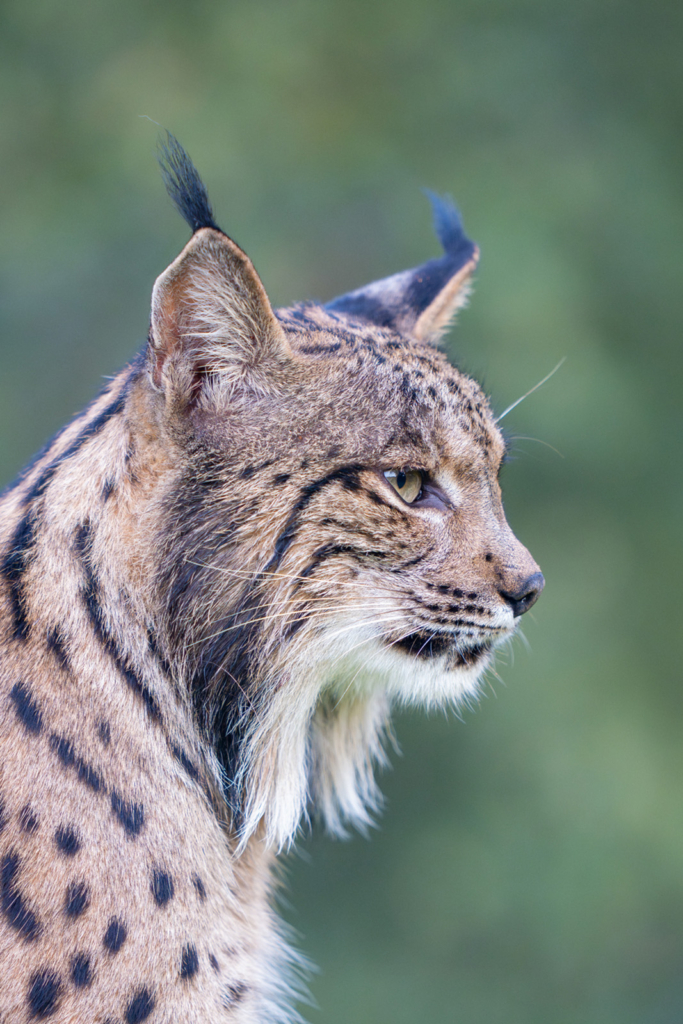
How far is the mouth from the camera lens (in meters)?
2.62

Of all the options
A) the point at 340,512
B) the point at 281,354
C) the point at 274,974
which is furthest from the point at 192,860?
the point at 281,354

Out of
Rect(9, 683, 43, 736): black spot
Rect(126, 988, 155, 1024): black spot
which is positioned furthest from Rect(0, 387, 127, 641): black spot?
Answer: Rect(126, 988, 155, 1024): black spot

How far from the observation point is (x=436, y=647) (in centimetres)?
265

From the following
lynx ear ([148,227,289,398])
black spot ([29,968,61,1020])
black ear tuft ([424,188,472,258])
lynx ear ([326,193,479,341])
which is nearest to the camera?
black spot ([29,968,61,1020])

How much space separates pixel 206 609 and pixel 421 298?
1.45 meters

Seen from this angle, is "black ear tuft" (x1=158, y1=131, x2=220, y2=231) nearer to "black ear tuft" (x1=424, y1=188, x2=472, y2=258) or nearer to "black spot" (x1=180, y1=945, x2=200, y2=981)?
"black ear tuft" (x1=424, y1=188, x2=472, y2=258)

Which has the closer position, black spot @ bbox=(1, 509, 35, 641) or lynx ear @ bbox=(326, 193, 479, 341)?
black spot @ bbox=(1, 509, 35, 641)

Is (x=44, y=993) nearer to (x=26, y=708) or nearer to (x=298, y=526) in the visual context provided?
(x=26, y=708)

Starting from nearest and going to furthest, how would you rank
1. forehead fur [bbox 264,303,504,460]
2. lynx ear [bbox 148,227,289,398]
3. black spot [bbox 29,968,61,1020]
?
black spot [bbox 29,968,61,1020] → lynx ear [bbox 148,227,289,398] → forehead fur [bbox 264,303,504,460]

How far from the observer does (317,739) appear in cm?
309

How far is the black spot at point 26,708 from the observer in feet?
7.36

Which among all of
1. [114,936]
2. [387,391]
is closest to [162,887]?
[114,936]

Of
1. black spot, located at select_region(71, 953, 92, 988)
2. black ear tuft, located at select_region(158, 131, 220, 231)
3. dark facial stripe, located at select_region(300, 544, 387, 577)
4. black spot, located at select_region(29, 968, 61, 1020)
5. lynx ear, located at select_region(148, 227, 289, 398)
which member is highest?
black ear tuft, located at select_region(158, 131, 220, 231)

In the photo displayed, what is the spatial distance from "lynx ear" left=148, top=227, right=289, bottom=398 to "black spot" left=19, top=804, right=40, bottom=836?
1063 mm
